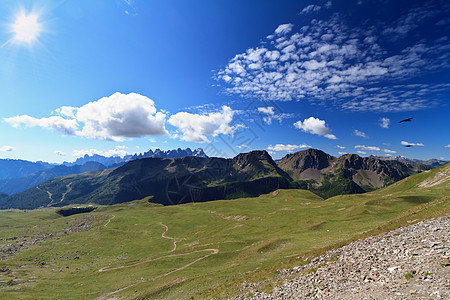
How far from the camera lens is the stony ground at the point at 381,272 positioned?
16172 mm

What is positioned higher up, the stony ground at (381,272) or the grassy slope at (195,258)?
the stony ground at (381,272)

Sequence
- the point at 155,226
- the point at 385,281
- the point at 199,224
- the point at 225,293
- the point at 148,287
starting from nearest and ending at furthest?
the point at 385,281 → the point at 225,293 → the point at 148,287 → the point at 199,224 → the point at 155,226

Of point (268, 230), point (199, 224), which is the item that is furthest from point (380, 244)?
point (199, 224)

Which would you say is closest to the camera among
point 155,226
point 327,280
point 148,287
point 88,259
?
point 327,280

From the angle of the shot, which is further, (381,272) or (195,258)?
(195,258)

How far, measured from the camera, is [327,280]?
2264 centimetres

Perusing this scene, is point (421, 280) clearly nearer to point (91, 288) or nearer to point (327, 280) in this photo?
point (327, 280)

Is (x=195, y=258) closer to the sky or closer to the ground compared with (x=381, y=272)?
closer to the ground

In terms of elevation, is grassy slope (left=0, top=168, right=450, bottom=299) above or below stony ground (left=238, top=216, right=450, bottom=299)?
below

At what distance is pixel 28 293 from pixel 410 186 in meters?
229

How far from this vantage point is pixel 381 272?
20031 mm

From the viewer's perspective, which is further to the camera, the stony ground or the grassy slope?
the grassy slope

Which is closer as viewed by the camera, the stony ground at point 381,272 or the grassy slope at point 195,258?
the stony ground at point 381,272

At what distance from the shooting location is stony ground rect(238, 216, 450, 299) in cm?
1617
